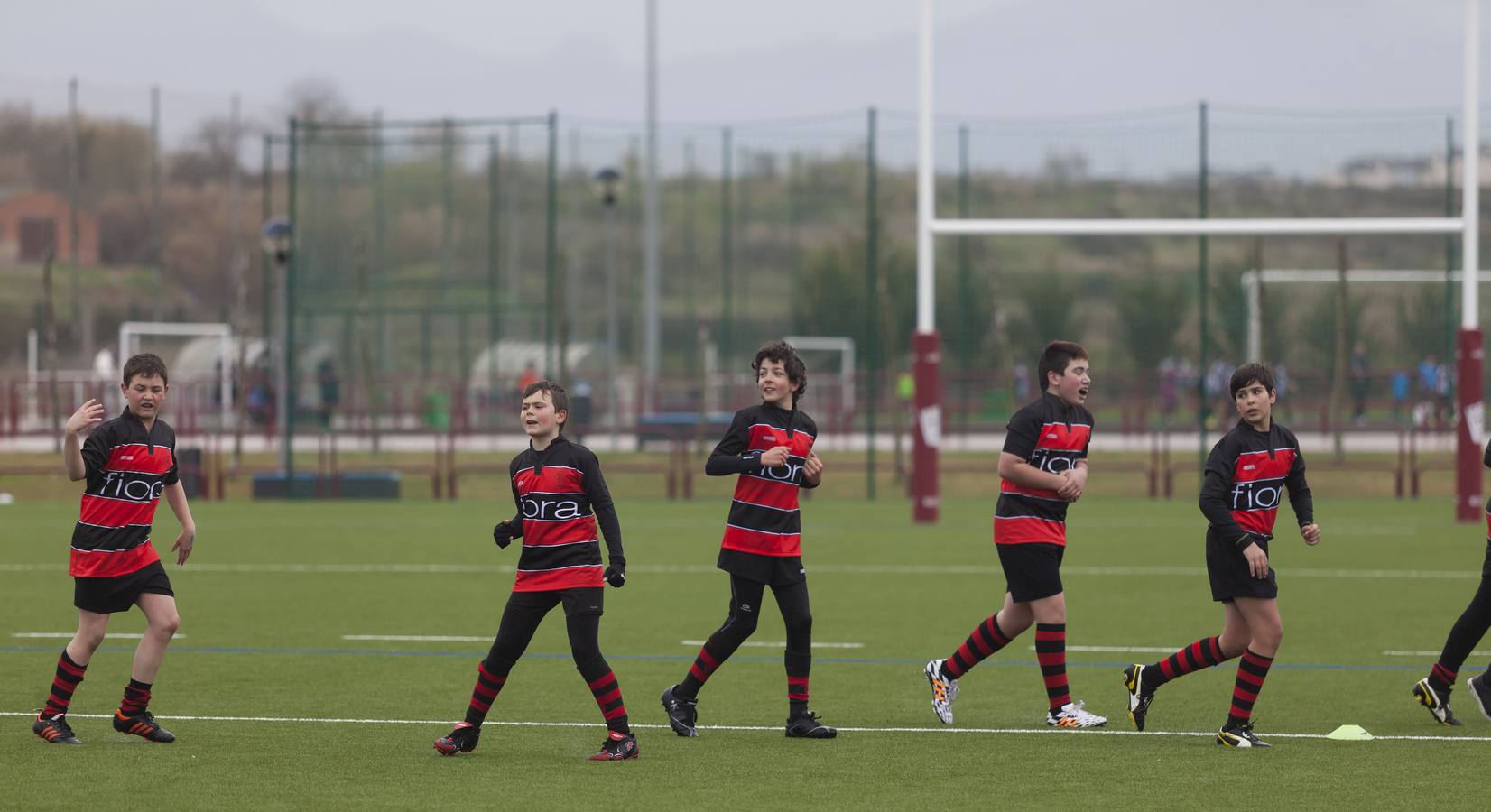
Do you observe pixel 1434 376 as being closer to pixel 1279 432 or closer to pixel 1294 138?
pixel 1294 138

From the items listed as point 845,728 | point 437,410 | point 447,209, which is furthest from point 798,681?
point 447,209

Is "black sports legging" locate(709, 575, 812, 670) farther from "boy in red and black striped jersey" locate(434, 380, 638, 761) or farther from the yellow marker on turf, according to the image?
the yellow marker on turf

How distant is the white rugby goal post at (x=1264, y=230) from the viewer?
18.7 metres

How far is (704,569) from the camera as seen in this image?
52.1ft

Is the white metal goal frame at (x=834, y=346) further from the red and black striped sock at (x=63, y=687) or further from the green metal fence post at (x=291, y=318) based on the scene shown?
the red and black striped sock at (x=63, y=687)

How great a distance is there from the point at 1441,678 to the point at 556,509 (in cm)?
408

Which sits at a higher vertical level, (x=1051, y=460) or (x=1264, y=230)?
(x=1264, y=230)

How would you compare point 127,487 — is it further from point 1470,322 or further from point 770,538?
point 1470,322

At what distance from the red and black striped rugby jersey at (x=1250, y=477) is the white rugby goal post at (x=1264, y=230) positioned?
11.3m

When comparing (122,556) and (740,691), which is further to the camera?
(740,691)

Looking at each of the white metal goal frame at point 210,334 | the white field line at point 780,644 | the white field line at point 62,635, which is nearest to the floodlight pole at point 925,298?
the white field line at point 780,644

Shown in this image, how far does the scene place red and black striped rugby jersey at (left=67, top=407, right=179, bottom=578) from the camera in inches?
299

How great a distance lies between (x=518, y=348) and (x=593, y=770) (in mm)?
33782

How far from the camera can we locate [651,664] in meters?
10.3
